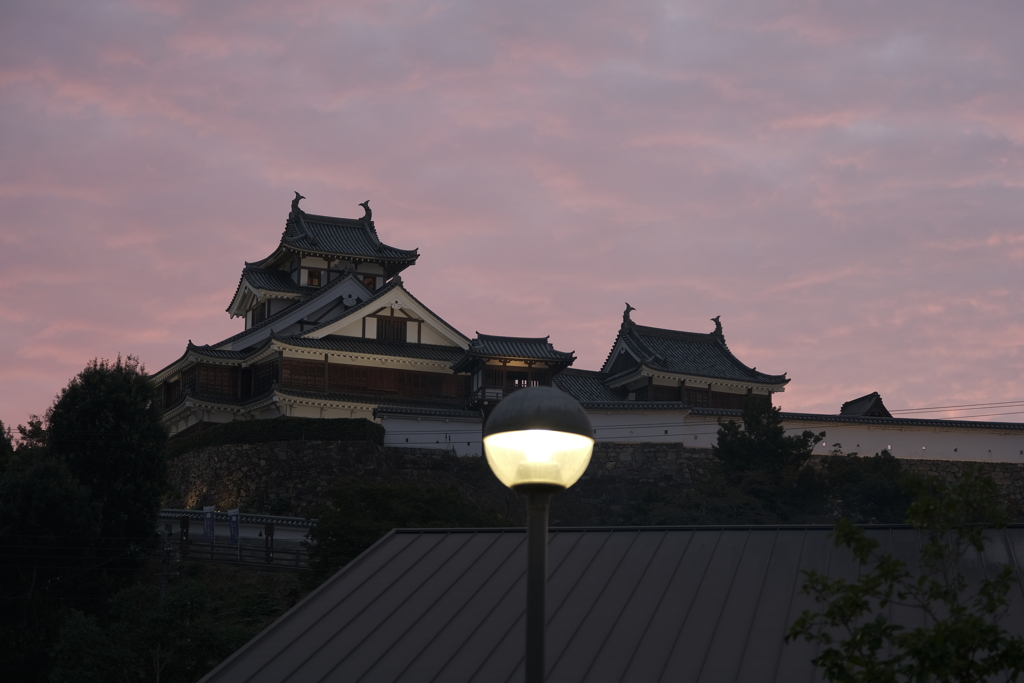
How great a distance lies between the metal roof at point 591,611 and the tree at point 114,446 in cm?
1954

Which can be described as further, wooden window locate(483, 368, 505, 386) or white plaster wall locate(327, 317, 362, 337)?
white plaster wall locate(327, 317, 362, 337)

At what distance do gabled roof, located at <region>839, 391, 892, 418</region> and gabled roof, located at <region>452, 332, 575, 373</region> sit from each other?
12079 mm

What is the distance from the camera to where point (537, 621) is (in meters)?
6.50

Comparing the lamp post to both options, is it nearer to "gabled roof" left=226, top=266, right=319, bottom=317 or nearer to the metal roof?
the metal roof

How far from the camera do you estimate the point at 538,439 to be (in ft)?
21.4

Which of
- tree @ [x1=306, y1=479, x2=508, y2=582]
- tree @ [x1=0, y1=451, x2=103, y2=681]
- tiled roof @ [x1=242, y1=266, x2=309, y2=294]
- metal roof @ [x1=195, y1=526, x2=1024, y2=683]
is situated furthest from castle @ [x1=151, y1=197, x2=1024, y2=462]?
metal roof @ [x1=195, y1=526, x2=1024, y2=683]

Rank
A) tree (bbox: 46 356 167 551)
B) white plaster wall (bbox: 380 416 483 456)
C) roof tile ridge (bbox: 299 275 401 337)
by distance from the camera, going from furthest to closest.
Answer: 1. roof tile ridge (bbox: 299 275 401 337)
2. white plaster wall (bbox: 380 416 483 456)
3. tree (bbox: 46 356 167 551)

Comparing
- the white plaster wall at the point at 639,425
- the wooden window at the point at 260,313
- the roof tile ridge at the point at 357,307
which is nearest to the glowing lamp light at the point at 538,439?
the white plaster wall at the point at 639,425

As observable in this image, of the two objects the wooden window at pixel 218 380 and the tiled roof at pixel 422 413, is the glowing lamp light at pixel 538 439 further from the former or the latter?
the wooden window at pixel 218 380

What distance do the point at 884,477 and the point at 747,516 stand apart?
5.37 meters

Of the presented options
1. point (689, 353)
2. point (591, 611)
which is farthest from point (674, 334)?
point (591, 611)

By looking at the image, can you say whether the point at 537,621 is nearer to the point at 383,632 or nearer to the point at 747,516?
the point at 383,632

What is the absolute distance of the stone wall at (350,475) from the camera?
39.6 meters

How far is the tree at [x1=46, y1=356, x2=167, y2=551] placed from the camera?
104 feet
